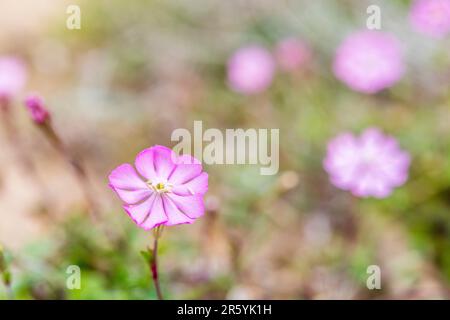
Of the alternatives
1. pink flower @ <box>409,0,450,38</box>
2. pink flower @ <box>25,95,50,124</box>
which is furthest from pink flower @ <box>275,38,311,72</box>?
pink flower @ <box>25,95,50,124</box>

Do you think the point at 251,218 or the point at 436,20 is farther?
the point at 436,20

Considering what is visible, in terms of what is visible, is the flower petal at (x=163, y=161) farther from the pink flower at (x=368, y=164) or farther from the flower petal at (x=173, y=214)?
the pink flower at (x=368, y=164)

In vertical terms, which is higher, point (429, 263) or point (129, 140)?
point (129, 140)

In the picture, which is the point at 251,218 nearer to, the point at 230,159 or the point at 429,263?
the point at 230,159

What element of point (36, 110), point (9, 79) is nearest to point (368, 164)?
point (36, 110)

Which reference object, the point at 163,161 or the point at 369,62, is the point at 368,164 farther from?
the point at 163,161

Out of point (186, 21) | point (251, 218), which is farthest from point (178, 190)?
point (186, 21)

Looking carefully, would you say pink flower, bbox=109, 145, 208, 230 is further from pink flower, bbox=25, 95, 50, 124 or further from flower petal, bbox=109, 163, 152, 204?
pink flower, bbox=25, 95, 50, 124
